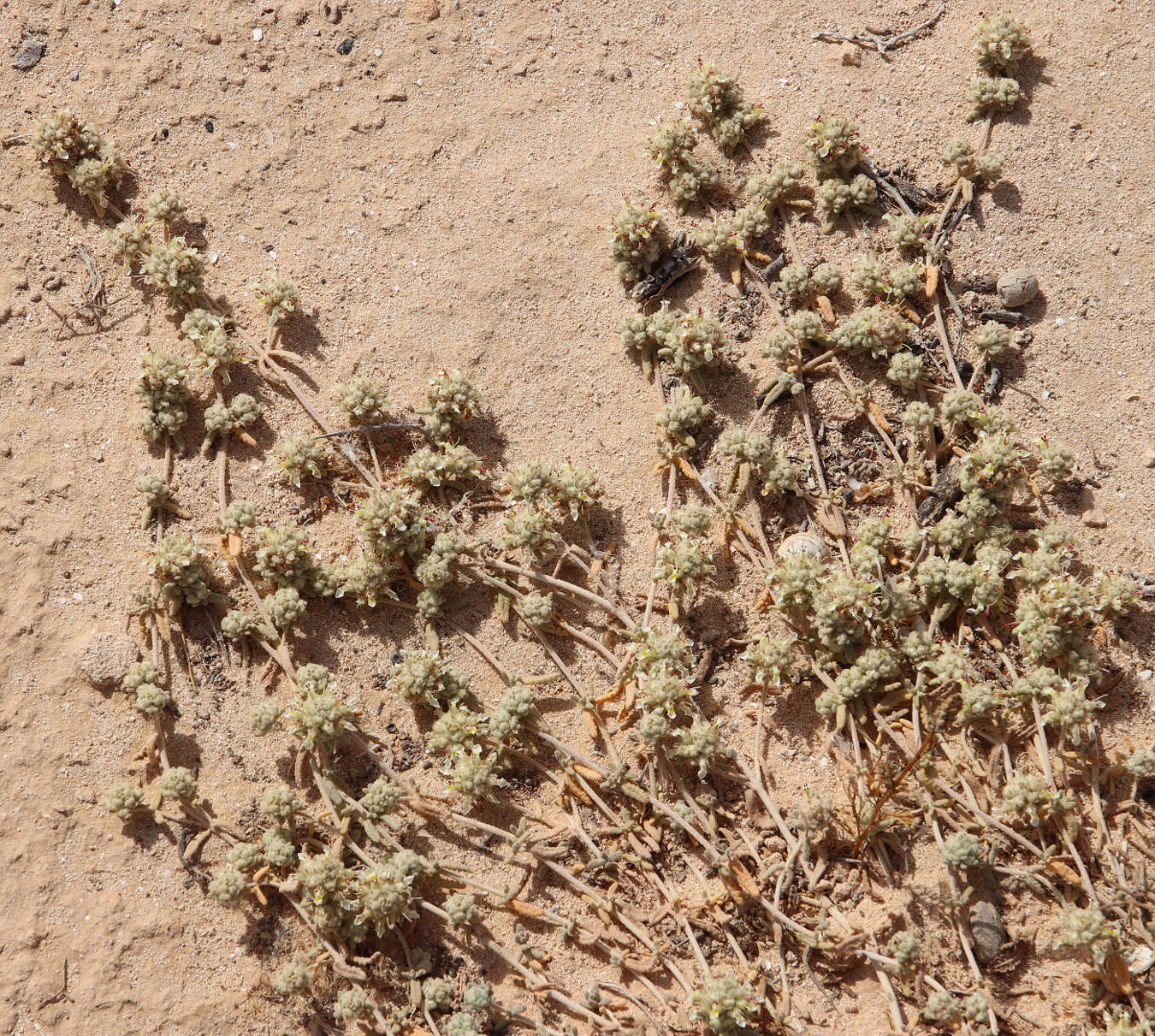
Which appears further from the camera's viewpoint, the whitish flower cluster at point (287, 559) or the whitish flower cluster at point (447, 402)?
the whitish flower cluster at point (447, 402)

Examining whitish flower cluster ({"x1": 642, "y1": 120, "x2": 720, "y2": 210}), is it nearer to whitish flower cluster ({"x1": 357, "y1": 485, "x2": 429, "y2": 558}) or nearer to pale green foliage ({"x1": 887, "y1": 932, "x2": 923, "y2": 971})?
whitish flower cluster ({"x1": 357, "y1": 485, "x2": 429, "y2": 558})

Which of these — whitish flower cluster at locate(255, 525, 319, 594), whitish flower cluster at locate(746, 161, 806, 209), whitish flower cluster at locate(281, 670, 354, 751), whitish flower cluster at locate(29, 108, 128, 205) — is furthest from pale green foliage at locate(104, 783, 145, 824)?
whitish flower cluster at locate(746, 161, 806, 209)

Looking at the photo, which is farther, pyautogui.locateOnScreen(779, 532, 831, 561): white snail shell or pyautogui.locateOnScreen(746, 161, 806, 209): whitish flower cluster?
pyautogui.locateOnScreen(746, 161, 806, 209): whitish flower cluster

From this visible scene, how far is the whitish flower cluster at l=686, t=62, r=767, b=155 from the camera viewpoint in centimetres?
520

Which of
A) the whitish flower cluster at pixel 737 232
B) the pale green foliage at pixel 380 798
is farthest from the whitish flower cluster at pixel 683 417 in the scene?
the pale green foliage at pixel 380 798

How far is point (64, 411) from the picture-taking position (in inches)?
197

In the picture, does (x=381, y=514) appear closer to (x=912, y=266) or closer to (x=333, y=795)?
(x=333, y=795)

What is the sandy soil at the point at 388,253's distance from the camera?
465 centimetres

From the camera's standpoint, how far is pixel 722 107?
17.3ft

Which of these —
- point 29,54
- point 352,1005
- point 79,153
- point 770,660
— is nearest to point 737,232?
point 770,660

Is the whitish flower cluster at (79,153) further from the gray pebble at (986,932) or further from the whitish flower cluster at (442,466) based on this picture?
the gray pebble at (986,932)

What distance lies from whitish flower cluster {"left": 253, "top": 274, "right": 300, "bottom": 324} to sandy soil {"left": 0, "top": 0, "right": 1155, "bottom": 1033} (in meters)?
0.13

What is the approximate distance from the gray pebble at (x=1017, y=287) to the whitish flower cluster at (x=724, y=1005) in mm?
3603

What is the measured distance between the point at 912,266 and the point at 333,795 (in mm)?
3916
